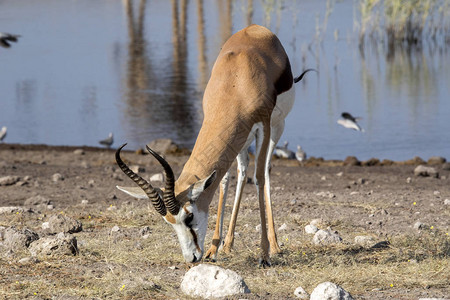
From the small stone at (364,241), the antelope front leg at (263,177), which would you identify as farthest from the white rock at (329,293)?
the small stone at (364,241)

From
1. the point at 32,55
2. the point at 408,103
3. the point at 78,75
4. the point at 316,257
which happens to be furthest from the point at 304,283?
the point at 32,55

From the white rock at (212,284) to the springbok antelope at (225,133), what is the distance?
293 mm

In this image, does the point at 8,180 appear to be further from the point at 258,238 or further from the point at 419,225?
the point at 419,225

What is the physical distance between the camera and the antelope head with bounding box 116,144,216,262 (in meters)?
5.01

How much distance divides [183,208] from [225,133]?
0.68 metres

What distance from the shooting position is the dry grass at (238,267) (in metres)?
5.14

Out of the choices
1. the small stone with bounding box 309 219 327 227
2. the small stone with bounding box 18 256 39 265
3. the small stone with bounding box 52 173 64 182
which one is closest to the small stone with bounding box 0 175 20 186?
the small stone with bounding box 52 173 64 182

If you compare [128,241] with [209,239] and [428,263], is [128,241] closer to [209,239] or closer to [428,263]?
[209,239]

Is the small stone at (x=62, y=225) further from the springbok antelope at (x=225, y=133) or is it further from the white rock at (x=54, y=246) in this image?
the springbok antelope at (x=225, y=133)

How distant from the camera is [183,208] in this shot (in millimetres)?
5184

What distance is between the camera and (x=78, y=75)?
26.1 metres

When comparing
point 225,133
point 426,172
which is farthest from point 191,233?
point 426,172

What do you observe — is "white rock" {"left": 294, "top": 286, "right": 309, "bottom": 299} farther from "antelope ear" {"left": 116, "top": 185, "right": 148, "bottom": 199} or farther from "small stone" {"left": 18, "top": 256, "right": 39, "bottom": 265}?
"small stone" {"left": 18, "top": 256, "right": 39, "bottom": 265}

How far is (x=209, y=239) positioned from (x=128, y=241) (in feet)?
2.39
